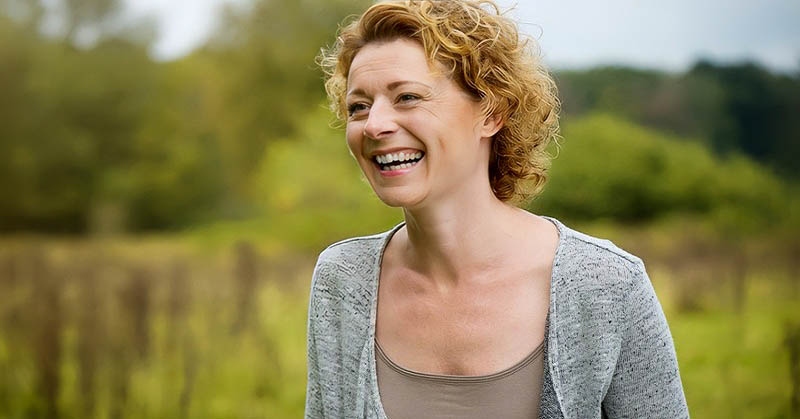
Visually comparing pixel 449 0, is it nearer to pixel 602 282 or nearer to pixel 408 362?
pixel 602 282

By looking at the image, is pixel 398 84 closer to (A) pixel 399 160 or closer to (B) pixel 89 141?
(A) pixel 399 160

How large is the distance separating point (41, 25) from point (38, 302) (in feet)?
22.4

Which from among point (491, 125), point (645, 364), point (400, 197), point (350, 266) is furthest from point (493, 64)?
point (645, 364)

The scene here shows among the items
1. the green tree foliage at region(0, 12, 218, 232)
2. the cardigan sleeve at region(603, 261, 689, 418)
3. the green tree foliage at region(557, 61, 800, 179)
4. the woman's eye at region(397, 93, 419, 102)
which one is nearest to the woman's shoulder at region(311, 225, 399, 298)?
the woman's eye at region(397, 93, 419, 102)

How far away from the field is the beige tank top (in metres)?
2.16

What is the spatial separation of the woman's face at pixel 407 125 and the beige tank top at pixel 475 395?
1.21 feet

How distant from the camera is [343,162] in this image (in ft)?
31.0

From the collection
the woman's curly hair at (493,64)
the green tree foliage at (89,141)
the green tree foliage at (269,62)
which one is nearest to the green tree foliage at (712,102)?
the green tree foliage at (269,62)

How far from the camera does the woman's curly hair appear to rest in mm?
1473

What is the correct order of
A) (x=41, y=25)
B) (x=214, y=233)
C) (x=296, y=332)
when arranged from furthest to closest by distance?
(x=41, y=25), (x=214, y=233), (x=296, y=332)

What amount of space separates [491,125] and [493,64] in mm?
128

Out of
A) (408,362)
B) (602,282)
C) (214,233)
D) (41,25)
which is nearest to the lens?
(602,282)

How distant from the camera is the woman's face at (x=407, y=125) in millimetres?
1450

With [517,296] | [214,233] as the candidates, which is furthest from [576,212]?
[517,296]
